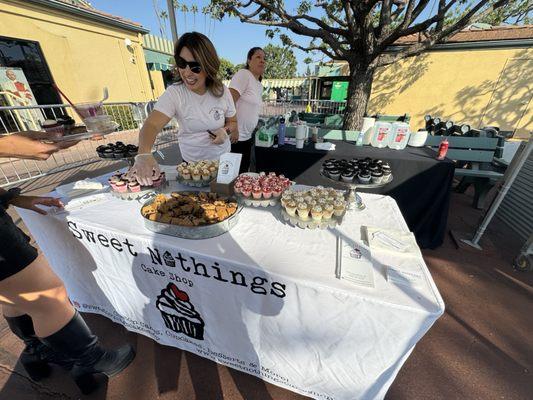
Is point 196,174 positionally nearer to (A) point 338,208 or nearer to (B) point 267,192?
(B) point 267,192

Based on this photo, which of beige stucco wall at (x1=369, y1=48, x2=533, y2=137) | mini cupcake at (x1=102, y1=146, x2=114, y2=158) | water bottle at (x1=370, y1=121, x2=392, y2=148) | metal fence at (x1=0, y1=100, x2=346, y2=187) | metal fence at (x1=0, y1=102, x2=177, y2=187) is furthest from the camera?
beige stucco wall at (x1=369, y1=48, x2=533, y2=137)

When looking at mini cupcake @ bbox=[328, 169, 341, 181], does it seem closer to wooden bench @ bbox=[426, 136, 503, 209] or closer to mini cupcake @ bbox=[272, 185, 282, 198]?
mini cupcake @ bbox=[272, 185, 282, 198]

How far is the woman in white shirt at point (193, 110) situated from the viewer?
1.72 metres

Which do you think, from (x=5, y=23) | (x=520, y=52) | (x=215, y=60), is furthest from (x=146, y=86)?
(x=520, y=52)

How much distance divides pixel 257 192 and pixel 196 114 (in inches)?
37.1

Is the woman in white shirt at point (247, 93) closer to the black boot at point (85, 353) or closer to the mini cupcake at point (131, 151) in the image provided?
the mini cupcake at point (131, 151)

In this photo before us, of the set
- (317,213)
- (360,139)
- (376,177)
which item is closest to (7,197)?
(317,213)

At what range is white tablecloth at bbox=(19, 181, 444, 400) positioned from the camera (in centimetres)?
100

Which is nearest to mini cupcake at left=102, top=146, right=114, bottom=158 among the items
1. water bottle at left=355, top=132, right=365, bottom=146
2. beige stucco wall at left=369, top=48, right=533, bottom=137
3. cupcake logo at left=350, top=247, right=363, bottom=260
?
cupcake logo at left=350, top=247, right=363, bottom=260

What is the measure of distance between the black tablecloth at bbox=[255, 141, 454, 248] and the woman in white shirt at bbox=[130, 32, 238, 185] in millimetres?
1383

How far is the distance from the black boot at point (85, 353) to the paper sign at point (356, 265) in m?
1.58

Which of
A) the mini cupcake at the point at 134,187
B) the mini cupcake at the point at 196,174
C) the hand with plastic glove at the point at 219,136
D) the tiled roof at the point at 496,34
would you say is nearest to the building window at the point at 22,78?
the mini cupcake at the point at 134,187

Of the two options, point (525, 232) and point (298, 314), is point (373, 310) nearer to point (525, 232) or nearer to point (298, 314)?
point (298, 314)

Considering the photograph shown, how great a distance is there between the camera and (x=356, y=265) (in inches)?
42.9
